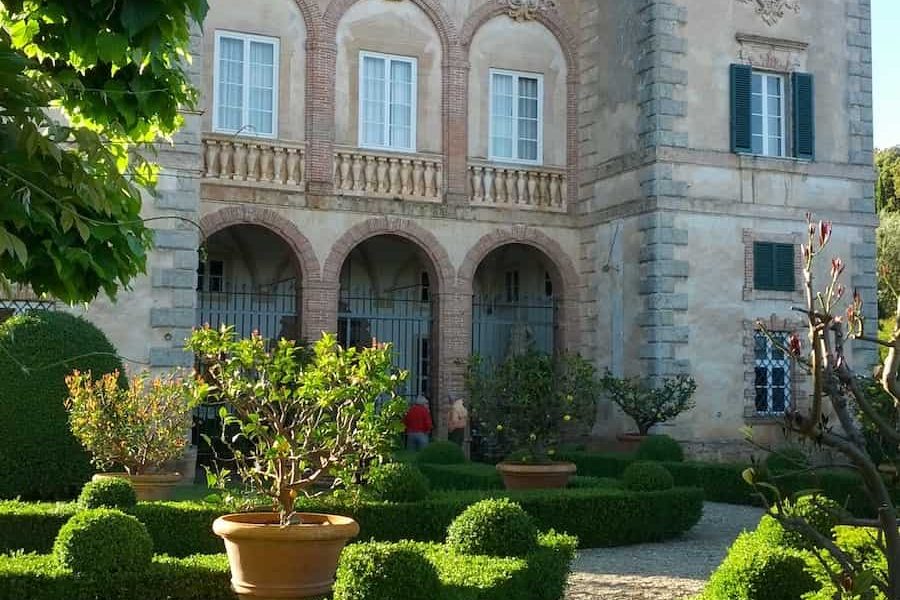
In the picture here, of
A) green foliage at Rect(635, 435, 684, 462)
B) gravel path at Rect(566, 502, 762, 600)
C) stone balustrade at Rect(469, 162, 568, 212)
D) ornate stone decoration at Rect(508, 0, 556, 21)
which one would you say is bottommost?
gravel path at Rect(566, 502, 762, 600)

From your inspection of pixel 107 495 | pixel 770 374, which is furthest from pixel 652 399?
pixel 107 495

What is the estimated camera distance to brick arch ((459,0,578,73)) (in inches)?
845

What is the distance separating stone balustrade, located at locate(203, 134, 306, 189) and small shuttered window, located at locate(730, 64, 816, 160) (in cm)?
835

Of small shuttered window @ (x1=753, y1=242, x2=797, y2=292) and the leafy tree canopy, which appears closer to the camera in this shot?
the leafy tree canopy

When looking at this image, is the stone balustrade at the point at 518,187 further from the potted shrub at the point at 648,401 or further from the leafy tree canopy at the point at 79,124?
the leafy tree canopy at the point at 79,124

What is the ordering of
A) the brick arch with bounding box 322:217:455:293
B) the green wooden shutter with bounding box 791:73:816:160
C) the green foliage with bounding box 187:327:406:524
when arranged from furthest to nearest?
the green wooden shutter with bounding box 791:73:816:160
the brick arch with bounding box 322:217:455:293
the green foliage with bounding box 187:327:406:524

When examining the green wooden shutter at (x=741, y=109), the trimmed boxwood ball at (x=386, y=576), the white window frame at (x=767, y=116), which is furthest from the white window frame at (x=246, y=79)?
the trimmed boxwood ball at (x=386, y=576)

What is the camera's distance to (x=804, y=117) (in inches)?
825

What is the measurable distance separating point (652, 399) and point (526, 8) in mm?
8146

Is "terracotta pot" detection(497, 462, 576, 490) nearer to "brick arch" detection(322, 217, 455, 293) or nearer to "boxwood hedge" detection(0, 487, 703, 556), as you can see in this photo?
"boxwood hedge" detection(0, 487, 703, 556)

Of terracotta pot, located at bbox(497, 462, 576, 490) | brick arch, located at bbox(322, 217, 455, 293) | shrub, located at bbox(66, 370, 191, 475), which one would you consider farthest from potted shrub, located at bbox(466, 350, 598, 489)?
brick arch, located at bbox(322, 217, 455, 293)

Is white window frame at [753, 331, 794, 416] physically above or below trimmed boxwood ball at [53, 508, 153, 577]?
above

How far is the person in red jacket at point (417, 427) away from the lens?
65.2ft

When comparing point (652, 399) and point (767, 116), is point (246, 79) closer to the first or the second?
point (652, 399)
